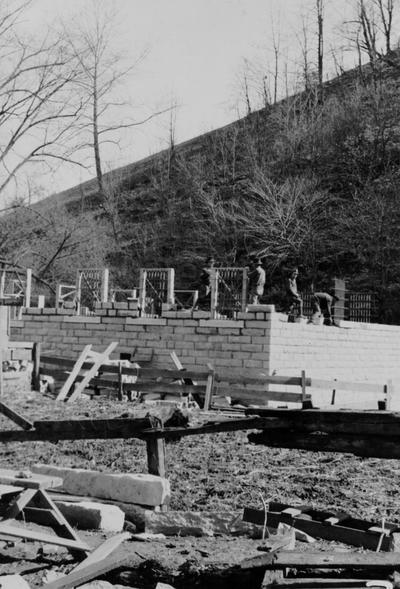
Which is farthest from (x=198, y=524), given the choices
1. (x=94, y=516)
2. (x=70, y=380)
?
(x=70, y=380)

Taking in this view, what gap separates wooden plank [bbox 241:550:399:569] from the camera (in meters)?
4.07

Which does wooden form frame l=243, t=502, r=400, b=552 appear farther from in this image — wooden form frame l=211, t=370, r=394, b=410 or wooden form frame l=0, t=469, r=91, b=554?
wooden form frame l=211, t=370, r=394, b=410

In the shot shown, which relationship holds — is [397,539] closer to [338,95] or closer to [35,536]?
[35,536]

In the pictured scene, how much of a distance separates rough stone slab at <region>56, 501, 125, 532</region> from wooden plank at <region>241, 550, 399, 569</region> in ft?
5.12

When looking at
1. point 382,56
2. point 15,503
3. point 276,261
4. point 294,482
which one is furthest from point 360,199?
point 15,503

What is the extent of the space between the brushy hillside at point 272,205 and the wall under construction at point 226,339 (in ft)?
34.1

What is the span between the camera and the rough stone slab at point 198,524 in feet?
18.2

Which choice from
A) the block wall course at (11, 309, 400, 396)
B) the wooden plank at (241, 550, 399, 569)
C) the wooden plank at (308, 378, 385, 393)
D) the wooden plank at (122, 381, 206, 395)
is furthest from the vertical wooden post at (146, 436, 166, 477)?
the block wall course at (11, 309, 400, 396)

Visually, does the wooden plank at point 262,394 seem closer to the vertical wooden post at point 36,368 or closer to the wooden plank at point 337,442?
the vertical wooden post at point 36,368

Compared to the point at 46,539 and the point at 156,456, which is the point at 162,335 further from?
the point at 46,539

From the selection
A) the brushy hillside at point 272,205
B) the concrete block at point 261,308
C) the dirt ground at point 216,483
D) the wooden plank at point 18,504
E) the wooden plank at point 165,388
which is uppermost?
the brushy hillside at point 272,205

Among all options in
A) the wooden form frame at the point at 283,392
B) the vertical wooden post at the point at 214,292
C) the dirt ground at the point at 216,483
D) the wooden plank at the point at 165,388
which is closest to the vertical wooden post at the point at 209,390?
the wooden plank at the point at 165,388

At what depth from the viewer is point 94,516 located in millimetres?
5520

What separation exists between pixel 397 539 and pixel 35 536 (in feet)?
7.93
